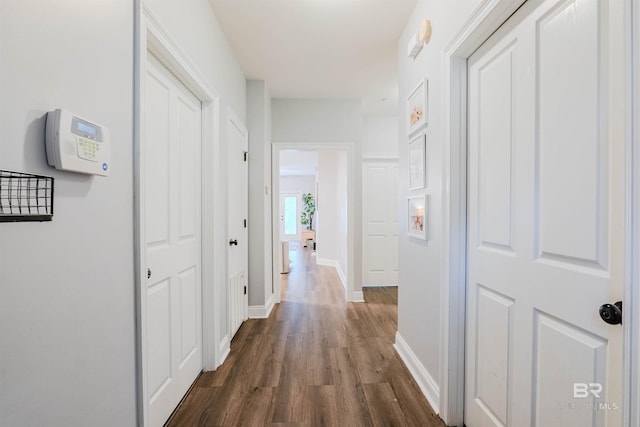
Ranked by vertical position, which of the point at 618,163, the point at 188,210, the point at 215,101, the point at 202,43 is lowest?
the point at 188,210

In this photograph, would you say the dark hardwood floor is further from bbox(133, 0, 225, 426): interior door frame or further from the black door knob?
the black door knob

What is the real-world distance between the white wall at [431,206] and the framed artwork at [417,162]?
5 centimetres

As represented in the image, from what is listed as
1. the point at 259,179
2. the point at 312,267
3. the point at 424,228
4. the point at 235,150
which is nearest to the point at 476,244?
the point at 424,228

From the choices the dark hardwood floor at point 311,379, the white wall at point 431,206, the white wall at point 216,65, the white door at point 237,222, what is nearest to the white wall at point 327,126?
the white door at point 237,222

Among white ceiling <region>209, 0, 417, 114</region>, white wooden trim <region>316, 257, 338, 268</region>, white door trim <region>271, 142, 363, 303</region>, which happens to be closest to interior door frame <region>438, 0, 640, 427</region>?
white ceiling <region>209, 0, 417, 114</region>

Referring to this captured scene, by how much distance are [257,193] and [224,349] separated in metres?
1.61

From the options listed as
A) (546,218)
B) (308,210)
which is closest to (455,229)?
(546,218)

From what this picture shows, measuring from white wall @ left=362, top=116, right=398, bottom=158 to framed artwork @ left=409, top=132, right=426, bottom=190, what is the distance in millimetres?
2545

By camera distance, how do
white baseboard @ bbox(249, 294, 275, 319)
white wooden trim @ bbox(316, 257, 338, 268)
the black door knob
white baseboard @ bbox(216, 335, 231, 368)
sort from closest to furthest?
1. the black door knob
2. white baseboard @ bbox(216, 335, 231, 368)
3. white baseboard @ bbox(249, 294, 275, 319)
4. white wooden trim @ bbox(316, 257, 338, 268)

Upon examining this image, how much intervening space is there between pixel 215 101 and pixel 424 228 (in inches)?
67.3

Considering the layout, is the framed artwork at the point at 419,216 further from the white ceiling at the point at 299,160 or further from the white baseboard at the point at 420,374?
the white ceiling at the point at 299,160

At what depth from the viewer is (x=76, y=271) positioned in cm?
91

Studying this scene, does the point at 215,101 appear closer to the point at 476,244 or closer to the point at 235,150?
the point at 235,150

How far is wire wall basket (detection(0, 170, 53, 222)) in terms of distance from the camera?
67 cm
